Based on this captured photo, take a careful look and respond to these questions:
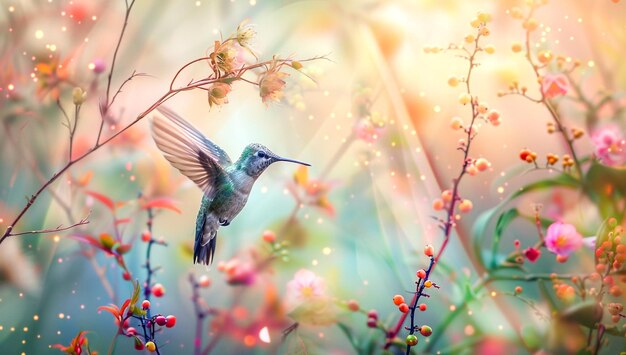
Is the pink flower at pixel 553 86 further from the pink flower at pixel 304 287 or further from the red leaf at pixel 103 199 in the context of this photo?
the red leaf at pixel 103 199

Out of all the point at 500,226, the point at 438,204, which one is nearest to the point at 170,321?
the point at 438,204

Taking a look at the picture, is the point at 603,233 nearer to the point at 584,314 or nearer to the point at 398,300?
the point at 584,314

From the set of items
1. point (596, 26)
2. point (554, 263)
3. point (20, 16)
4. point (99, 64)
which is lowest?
point (554, 263)

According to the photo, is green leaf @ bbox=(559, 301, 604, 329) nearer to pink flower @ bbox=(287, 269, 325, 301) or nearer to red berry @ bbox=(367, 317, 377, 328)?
red berry @ bbox=(367, 317, 377, 328)

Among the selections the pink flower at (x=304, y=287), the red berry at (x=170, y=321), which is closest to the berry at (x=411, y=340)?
the pink flower at (x=304, y=287)

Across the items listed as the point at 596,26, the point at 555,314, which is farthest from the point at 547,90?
the point at 555,314

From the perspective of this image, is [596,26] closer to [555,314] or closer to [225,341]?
[555,314]
